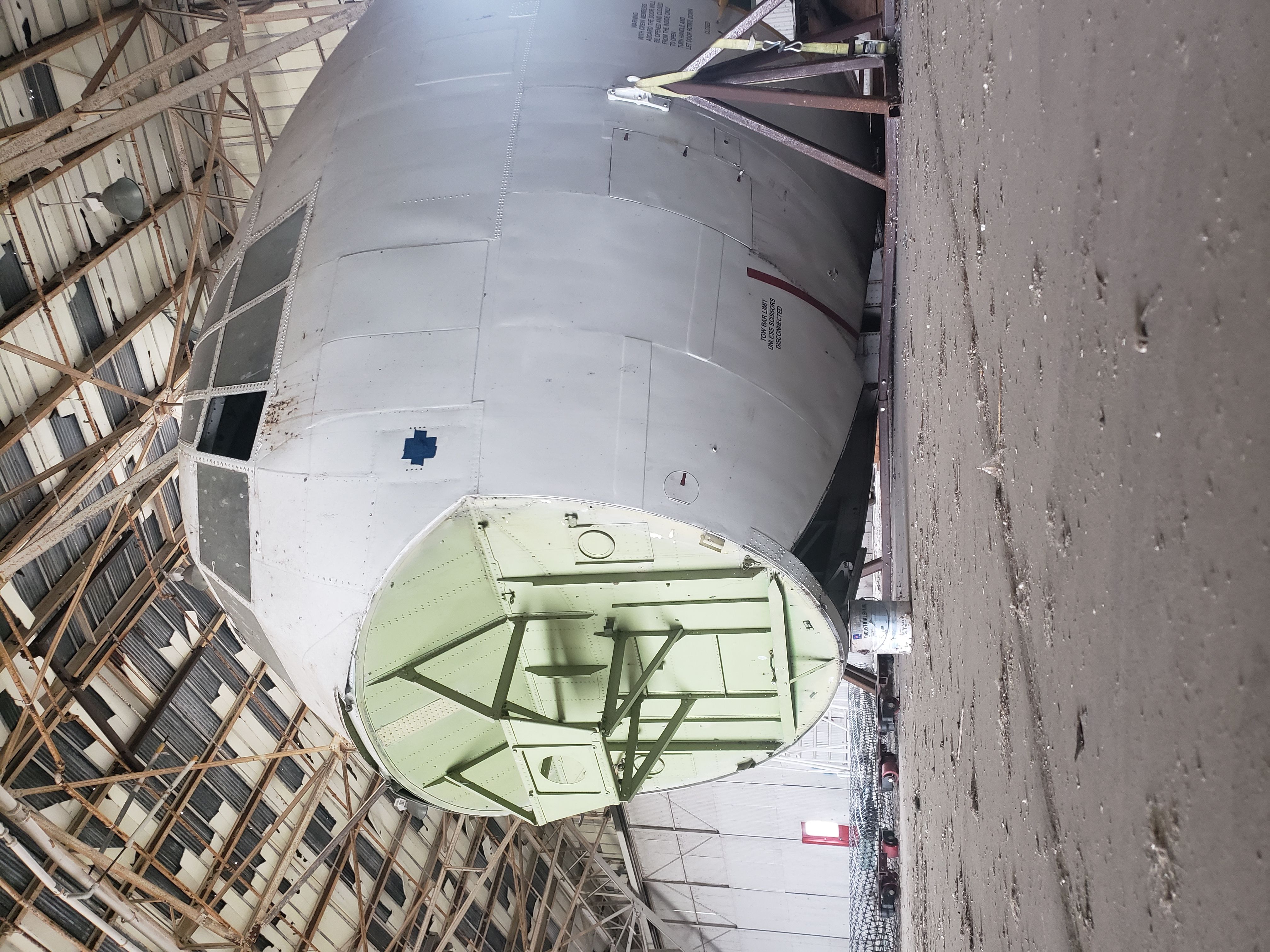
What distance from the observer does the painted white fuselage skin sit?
594 cm

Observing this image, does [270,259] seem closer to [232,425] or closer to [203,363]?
[203,363]

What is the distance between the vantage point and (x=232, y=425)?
6.64 metres

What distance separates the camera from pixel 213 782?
48.6ft

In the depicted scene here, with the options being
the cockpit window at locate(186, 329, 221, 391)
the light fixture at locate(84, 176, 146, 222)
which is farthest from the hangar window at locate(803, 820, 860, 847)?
the cockpit window at locate(186, 329, 221, 391)

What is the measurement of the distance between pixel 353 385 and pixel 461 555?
1294mm

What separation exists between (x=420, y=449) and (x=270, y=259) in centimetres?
249

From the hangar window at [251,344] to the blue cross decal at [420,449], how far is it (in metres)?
1.39

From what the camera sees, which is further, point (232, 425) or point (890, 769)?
point (890, 769)

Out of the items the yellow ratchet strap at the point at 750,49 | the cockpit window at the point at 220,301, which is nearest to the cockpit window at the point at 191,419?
the cockpit window at the point at 220,301

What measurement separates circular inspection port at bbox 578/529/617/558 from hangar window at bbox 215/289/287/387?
8.05 feet

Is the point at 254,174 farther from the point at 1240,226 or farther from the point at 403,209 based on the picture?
the point at 1240,226

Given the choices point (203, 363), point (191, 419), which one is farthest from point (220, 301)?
point (191, 419)

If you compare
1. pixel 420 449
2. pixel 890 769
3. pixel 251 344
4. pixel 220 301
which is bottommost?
pixel 420 449

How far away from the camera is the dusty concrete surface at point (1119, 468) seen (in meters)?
0.96
